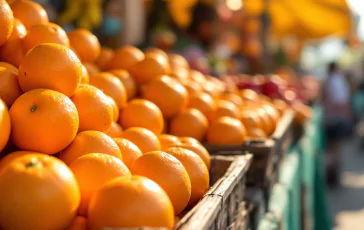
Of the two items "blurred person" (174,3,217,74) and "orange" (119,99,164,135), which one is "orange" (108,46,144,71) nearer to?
"orange" (119,99,164,135)

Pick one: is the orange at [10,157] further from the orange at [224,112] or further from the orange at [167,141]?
the orange at [224,112]

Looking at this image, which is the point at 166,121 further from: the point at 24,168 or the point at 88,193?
the point at 24,168

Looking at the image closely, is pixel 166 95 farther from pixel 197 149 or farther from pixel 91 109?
pixel 91 109

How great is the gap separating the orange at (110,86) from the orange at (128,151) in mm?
486

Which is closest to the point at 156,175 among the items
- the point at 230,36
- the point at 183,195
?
the point at 183,195

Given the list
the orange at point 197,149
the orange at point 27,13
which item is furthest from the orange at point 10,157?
the orange at point 27,13

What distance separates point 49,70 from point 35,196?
1.74 ft

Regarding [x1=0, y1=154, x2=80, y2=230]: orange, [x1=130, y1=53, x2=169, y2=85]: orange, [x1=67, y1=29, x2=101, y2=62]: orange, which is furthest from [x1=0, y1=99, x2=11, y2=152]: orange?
[x1=130, y1=53, x2=169, y2=85]: orange

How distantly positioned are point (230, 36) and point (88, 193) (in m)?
9.20

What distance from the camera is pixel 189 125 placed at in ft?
7.55

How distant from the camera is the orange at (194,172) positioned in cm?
154

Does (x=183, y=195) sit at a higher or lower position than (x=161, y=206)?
lower

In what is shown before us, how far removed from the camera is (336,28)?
28.5 feet

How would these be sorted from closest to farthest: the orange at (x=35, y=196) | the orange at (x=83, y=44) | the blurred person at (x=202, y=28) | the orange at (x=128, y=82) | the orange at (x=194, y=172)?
the orange at (x=35, y=196) < the orange at (x=194, y=172) < the orange at (x=83, y=44) < the orange at (x=128, y=82) < the blurred person at (x=202, y=28)
